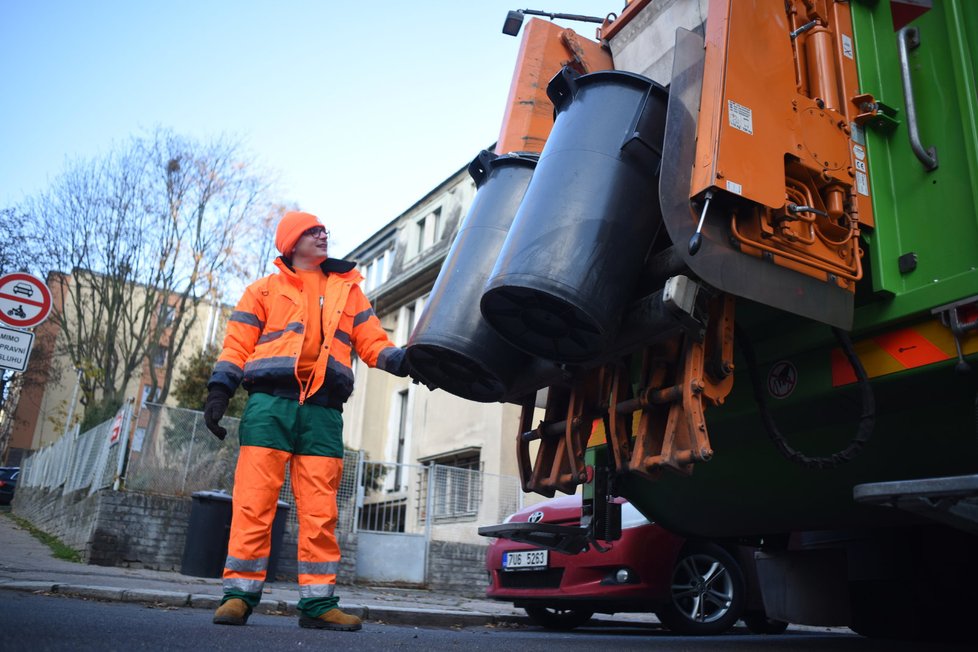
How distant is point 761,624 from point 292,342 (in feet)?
13.2

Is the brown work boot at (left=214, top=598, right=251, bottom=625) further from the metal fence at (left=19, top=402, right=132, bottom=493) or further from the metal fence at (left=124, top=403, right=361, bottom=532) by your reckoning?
the metal fence at (left=19, top=402, right=132, bottom=493)

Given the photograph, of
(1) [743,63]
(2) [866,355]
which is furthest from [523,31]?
(2) [866,355]

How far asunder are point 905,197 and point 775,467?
121 centimetres

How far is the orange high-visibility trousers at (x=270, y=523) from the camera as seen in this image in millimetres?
3447

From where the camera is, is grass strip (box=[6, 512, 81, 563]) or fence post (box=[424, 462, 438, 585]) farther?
fence post (box=[424, 462, 438, 585])

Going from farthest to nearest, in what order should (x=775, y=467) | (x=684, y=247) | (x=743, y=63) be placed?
1. (x=775, y=467)
2. (x=743, y=63)
3. (x=684, y=247)

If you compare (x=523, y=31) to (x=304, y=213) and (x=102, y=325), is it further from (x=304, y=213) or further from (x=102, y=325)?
(x=102, y=325)

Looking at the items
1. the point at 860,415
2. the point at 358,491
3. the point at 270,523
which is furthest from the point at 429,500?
the point at 860,415

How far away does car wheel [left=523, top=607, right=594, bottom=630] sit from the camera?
20.0 ft

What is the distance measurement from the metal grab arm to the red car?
291 centimetres

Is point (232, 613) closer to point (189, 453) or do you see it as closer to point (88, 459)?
point (189, 453)

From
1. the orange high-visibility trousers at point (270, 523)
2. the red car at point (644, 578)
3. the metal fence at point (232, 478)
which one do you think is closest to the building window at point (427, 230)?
the metal fence at point (232, 478)

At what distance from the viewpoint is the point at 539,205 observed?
2.94 meters

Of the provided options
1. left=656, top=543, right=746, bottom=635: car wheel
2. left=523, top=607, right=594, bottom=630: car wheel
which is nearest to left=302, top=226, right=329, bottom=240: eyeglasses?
left=656, top=543, right=746, bottom=635: car wheel
